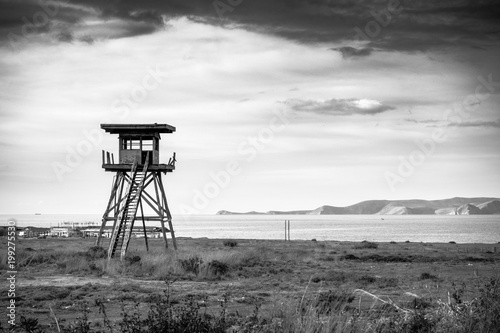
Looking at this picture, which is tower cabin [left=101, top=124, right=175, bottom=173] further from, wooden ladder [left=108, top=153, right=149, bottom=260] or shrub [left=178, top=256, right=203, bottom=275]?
shrub [left=178, top=256, right=203, bottom=275]

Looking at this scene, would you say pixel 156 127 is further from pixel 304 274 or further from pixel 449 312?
pixel 449 312

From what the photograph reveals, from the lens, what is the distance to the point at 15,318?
12.0 m

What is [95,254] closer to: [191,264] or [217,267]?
[191,264]

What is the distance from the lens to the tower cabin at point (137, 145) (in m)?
30.4

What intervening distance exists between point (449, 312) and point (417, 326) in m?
0.76

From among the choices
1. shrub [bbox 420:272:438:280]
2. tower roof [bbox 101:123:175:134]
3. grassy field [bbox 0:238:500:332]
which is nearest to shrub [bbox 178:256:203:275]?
grassy field [bbox 0:238:500:332]

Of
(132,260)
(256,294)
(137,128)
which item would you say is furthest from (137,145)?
(256,294)

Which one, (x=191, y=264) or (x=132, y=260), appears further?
(x=132, y=260)

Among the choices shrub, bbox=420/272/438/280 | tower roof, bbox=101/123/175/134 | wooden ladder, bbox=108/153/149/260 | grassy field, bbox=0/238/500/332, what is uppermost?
tower roof, bbox=101/123/175/134

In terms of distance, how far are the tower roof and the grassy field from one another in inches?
276

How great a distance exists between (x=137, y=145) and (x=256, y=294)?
17575 mm

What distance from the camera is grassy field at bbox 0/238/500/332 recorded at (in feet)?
28.7

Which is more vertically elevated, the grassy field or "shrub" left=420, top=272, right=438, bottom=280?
the grassy field

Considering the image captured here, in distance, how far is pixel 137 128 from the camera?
100ft
